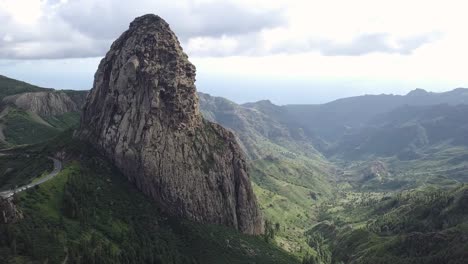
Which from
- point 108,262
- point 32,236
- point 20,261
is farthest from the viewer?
point 108,262

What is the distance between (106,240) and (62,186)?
3669 cm

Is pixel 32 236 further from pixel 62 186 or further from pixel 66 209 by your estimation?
pixel 62 186

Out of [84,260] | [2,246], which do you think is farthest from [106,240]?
[2,246]

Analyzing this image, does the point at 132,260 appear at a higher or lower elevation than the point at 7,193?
lower

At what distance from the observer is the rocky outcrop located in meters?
148

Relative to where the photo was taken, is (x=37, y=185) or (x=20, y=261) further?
(x=37, y=185)

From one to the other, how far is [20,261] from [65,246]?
20.2 m

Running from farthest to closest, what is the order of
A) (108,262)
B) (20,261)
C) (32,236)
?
(108,262)
(32,236)
(20,261)

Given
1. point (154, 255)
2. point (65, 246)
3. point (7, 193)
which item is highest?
point (7, 193)

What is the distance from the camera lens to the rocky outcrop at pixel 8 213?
484ft

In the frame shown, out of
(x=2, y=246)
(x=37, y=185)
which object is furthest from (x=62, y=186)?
(x=2, y=246)

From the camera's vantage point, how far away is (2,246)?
138 metres

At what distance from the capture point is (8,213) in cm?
15062

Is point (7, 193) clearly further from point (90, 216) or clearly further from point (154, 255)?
point (154, 255)
